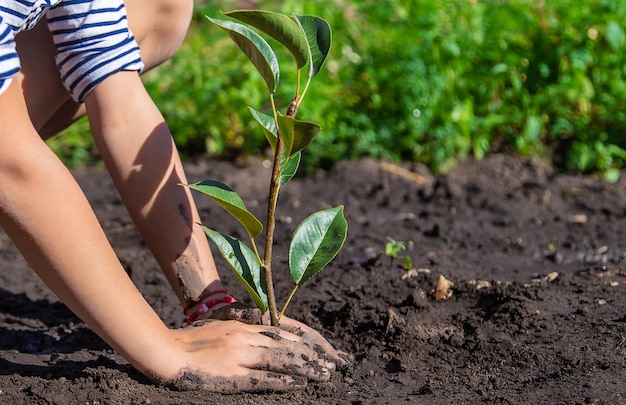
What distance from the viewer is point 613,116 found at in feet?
13.6

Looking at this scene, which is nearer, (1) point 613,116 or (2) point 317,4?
(1) point 613,116

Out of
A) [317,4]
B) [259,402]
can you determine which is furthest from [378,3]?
[259,402]

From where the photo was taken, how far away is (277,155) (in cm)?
197

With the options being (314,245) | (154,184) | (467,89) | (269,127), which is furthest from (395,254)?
(467,89)

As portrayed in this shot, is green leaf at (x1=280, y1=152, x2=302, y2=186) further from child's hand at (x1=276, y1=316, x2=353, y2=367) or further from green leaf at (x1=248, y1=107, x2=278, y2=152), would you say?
child's hand at (x1=276, y1=316, x2=353, y2=367)

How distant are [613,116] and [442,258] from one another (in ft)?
5.08

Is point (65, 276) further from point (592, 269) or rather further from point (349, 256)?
point (592, 269)

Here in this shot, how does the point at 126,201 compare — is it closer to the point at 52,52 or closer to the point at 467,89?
the point at 52,52

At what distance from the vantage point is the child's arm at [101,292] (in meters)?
1.80

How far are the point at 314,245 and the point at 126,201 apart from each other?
1.77 feet

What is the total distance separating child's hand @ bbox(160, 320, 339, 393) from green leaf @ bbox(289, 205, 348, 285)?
16cm

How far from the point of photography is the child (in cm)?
182

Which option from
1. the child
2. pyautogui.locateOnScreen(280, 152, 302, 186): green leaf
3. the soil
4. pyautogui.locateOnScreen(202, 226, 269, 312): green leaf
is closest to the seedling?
the soil

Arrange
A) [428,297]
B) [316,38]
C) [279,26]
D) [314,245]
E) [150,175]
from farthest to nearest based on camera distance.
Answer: [428,297] < [150,175] < [314,245] < [316,38] < [279,26]
